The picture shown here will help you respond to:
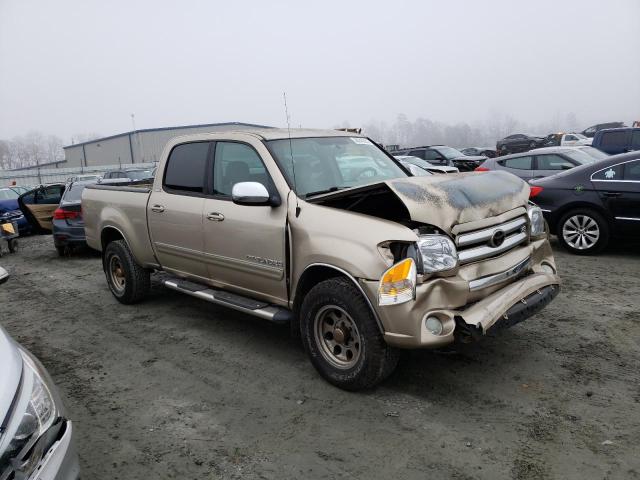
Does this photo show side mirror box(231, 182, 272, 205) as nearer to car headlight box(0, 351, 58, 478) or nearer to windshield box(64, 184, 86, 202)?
car headlight box(0, 351, 58, 478)

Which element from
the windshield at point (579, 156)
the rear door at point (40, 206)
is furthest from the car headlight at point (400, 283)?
the rear door at point (40, 206)

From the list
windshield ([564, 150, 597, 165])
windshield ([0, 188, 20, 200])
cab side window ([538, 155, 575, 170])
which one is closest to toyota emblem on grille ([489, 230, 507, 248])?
cab side window ([538, 155, 575, 170])

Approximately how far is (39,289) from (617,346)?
25.0 ft

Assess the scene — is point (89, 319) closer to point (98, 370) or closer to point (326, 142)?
point (98, 370)

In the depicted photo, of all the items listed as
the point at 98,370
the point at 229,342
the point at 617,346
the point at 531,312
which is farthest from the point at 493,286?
the point at 98,370

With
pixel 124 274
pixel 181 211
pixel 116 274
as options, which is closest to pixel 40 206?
pixel 116 274

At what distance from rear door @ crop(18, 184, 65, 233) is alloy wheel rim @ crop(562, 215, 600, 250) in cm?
1152

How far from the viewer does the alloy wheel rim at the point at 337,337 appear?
3738 mm

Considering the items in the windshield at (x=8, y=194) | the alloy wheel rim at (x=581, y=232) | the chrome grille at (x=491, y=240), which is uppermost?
the chrome grille at (x=491, y=240)

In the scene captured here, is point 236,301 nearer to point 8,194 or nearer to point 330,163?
point 330,163

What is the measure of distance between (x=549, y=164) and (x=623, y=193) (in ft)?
14.6

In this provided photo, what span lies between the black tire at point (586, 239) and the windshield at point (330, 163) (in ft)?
13.0

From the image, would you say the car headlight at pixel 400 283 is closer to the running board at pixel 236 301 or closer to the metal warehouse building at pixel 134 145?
the running board at pixel 236 301

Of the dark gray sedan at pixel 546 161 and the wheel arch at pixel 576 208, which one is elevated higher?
the dark gray sedan at pixel 546 161
